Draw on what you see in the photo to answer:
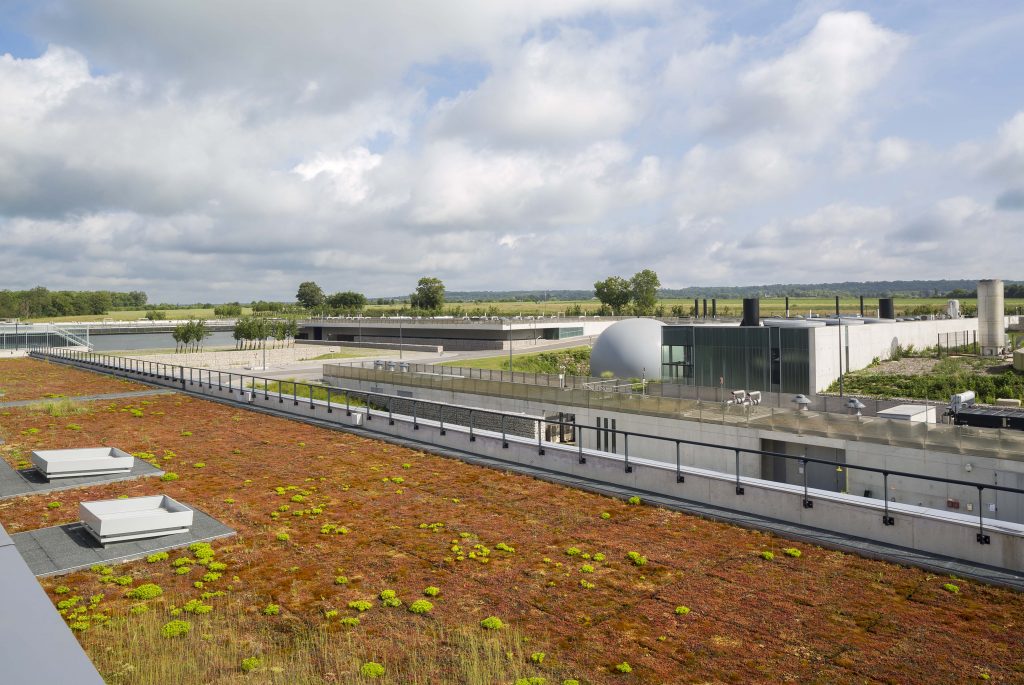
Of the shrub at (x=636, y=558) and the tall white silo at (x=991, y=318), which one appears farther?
the tall white silo at (x=991, y=318)

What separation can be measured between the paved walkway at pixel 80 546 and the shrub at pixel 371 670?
20.2 ft

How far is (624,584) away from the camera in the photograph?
34.4 feet

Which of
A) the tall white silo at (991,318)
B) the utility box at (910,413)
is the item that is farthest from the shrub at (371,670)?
the tall white silo at (991,318)

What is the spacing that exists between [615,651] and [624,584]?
2075 mm

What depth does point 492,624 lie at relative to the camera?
9172 mm

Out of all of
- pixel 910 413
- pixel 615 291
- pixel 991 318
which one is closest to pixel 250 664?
pixel 910 413

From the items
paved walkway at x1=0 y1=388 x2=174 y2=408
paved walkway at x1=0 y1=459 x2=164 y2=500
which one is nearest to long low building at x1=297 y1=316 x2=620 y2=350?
paved walkway at x1=0 y1=388 x2=174 y2=408

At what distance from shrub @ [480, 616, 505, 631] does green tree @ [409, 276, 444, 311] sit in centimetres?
17215

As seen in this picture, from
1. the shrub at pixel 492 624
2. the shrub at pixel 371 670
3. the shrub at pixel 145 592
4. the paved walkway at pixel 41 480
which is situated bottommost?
the shrub at pixel 492 624

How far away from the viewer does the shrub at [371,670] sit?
792cm

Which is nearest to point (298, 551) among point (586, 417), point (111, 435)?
point (111, 435)

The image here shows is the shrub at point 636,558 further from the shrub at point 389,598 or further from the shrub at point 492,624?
the shrub at point 389,598

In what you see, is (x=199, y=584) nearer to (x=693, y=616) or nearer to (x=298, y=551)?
(x=298, y=551)

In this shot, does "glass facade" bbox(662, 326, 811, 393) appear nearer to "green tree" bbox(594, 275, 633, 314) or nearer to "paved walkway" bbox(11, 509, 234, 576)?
"paved walkway" bbox(11, 509, 234, 576)
